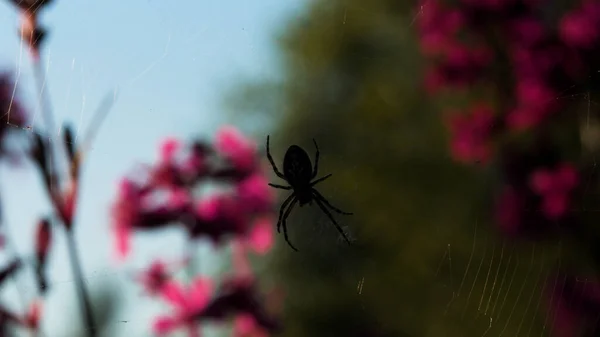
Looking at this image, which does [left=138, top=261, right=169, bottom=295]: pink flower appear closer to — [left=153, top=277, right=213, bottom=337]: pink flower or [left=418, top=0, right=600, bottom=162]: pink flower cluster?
[left=153, top=277, right=213, bottom=337]: pink flower

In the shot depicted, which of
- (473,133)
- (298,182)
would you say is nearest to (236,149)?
(298,182)

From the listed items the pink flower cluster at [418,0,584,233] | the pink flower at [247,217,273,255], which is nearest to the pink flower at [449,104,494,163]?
the pink flower cluster at [418,0,584,233]

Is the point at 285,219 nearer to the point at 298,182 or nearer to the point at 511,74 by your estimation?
the point at 298,182

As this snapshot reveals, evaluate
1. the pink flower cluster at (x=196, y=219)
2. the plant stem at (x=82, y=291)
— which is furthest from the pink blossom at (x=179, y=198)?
the plant stem at (x=82, y=291)

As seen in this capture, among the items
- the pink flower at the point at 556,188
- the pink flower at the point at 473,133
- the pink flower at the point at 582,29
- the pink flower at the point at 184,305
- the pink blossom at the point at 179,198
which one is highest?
the pink flower at the point at 582,29

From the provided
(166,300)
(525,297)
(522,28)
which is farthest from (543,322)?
(166,300)

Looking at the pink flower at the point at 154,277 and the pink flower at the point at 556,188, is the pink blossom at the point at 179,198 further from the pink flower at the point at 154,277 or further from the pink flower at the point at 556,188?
the pink flower at the point at 556,188

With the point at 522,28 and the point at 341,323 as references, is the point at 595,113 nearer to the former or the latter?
the point at 522,28
